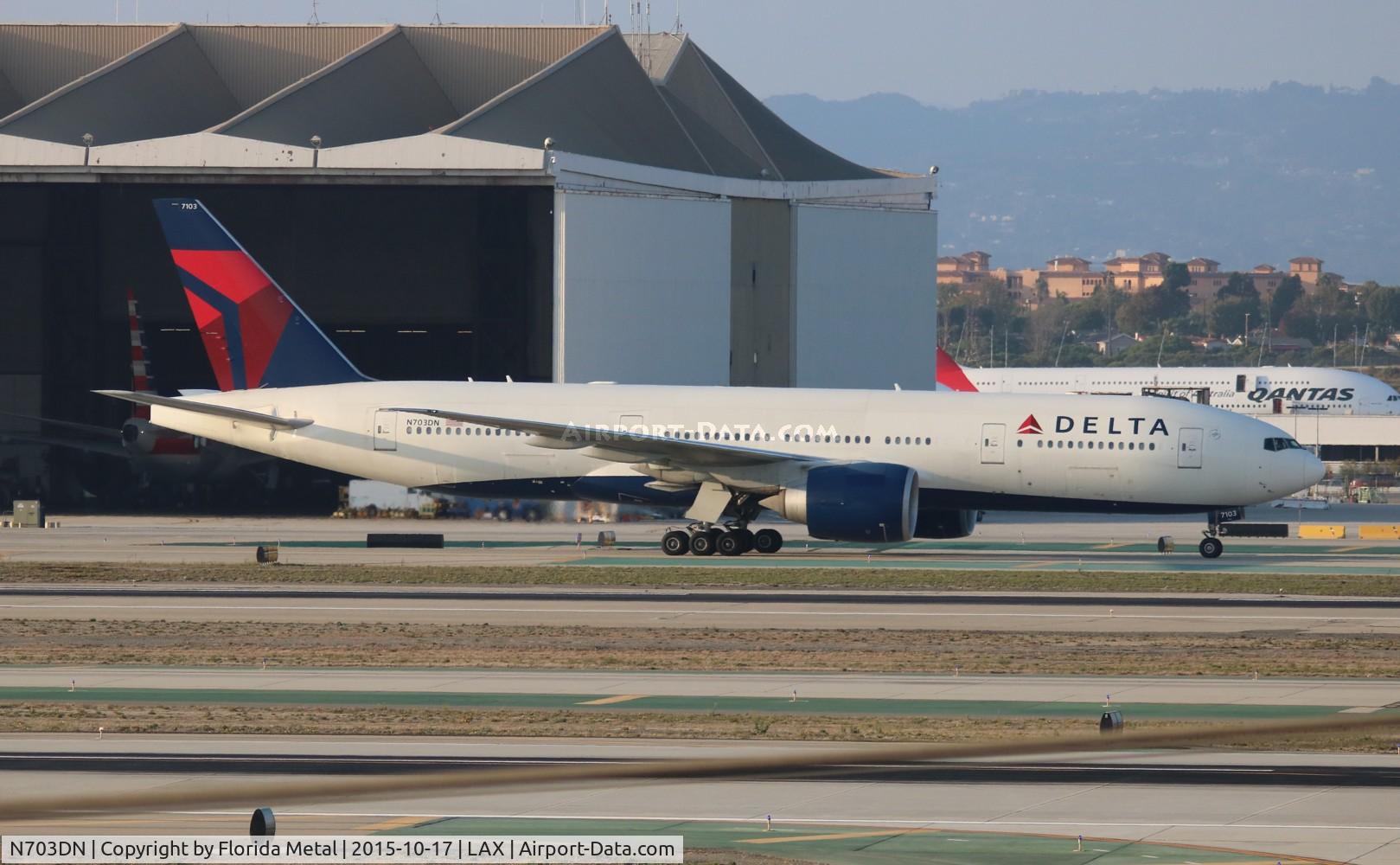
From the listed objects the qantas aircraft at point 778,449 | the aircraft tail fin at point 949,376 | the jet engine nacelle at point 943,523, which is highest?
the aircraft tail fin at point 949,376

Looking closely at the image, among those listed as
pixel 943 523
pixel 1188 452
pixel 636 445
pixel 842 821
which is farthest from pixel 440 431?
pixel 842 821

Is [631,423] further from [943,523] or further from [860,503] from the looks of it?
[943,523]

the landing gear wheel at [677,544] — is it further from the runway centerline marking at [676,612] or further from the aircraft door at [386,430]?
the runway centerline marking at [676,612]

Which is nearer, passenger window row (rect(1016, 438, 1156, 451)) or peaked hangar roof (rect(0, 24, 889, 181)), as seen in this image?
passenger window row (rect(1016, 438, 1156, 451))

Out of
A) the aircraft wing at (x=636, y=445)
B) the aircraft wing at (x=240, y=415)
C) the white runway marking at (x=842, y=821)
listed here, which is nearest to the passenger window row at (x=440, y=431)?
the aircraft wing at (x=636, y=445)

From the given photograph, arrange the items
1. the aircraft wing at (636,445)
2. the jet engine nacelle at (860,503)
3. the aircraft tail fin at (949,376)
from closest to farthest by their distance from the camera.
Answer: the jet engine nacelle at (860,503), the aircraft wing at (636,445), the aircraft tail fin at (949,376)

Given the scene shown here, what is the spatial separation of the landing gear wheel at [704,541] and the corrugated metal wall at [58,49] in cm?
3470

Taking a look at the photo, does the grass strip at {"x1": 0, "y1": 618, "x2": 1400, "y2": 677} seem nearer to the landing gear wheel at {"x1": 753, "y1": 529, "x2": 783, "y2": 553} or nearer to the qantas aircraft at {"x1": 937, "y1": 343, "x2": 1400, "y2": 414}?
the landing gear wheel at {"x1": 753, "y1": 529, "x2": 783, "y2": 553}

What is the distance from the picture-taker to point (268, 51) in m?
63.6

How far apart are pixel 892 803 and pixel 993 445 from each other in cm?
2566

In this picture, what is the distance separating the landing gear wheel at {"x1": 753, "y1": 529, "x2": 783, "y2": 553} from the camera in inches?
1658

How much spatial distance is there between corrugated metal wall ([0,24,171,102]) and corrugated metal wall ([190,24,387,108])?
211 centimetres

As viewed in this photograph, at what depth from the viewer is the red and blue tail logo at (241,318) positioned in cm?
4441

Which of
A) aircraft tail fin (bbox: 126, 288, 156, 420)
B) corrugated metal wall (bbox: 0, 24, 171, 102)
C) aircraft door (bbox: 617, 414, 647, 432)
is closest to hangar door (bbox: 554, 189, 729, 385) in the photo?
aircraft tail fin (bbox: 126, 288, 156, 420)
